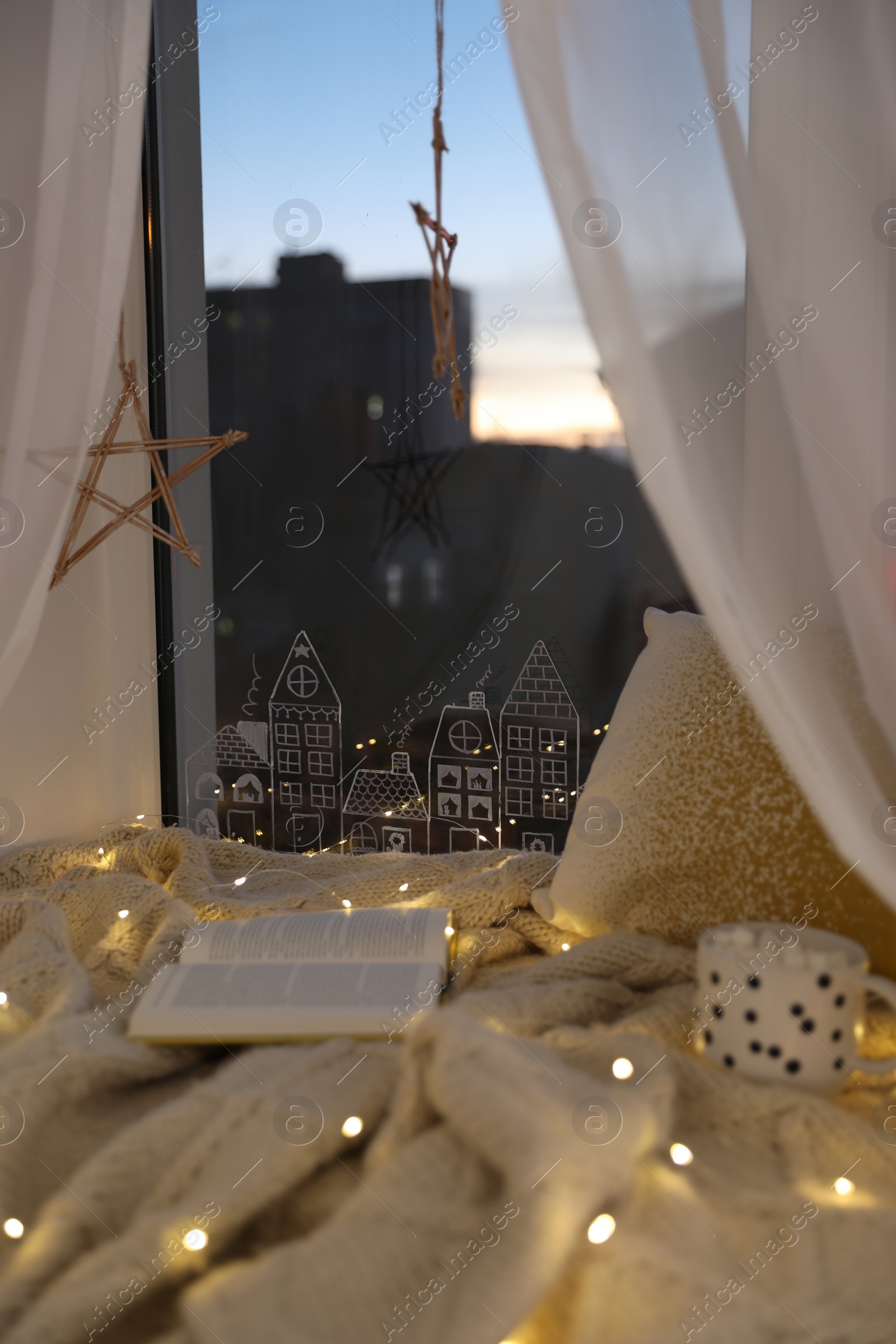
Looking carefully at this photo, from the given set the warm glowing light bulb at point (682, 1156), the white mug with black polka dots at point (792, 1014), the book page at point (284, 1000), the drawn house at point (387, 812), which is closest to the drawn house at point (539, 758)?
the drawn house at point (387, 812)

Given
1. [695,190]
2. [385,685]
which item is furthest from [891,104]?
[385,685]

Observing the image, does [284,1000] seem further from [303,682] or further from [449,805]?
[303,682]

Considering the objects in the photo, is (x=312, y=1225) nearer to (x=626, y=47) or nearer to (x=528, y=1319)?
(x=528, y=1319)

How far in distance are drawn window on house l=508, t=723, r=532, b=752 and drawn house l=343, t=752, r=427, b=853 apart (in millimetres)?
177

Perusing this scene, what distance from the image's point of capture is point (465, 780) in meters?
1.68

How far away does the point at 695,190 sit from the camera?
0.78 meters

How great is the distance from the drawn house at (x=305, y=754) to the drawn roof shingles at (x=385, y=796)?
0.03m

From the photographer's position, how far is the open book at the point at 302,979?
2.97 feet

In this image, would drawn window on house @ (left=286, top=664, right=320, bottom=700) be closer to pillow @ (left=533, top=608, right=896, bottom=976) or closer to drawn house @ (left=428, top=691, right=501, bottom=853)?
drawn house @ (left=428, top=691, right=501, bottom=853)

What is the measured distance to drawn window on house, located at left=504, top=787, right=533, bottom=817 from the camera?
1649mm

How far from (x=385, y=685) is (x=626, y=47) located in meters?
1.08

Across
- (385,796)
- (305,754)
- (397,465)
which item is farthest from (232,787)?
(397,465)

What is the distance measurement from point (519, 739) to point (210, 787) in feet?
1.93

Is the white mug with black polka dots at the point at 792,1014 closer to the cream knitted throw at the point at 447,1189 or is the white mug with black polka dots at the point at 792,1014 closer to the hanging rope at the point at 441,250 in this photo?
the cream knitted throw at the point at 447,1189
